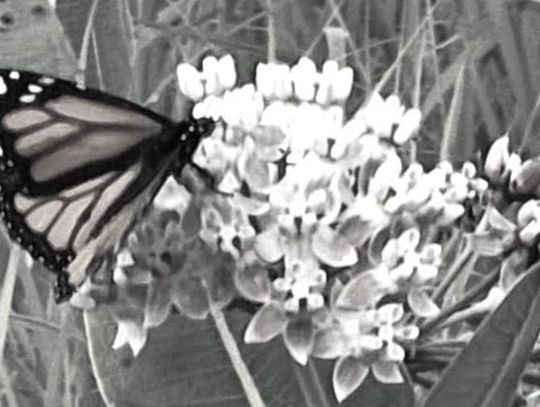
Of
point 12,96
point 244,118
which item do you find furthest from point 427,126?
point 12,96

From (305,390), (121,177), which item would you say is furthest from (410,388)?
(121,177)

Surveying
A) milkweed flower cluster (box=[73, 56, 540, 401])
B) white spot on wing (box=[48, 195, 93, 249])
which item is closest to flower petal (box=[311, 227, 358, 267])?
milkweed flower cluster (box=[73, 56, 540, 401])

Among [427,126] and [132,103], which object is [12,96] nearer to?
[132,103]

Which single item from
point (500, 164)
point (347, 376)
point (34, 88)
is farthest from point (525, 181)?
point (34, 88)

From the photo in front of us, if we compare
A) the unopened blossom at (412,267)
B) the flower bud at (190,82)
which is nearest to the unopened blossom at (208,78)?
the flower bud at (190,82)

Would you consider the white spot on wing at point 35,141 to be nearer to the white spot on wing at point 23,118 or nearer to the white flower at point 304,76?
the white spot on wing at point 23,118

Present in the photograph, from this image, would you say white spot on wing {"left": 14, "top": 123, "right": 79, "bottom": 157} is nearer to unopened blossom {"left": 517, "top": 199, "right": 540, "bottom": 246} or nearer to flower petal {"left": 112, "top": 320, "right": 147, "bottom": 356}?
flower petal {"left": 112, "top": 320, "right": 147, "bottom": 356}

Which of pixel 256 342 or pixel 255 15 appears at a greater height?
pixel 255 15
